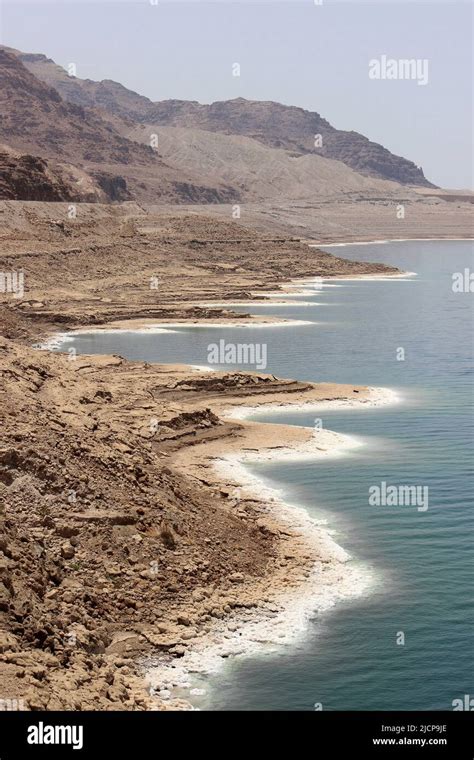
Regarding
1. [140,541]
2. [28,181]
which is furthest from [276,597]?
[28,181]

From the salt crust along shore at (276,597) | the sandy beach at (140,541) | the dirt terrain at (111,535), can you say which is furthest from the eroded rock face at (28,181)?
the salt crust along shore at (276,597)

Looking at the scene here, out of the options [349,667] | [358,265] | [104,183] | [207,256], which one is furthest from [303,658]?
[104,183]

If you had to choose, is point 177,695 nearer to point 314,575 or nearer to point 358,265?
point 314,575

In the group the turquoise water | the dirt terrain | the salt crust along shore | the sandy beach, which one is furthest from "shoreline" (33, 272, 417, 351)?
the salt crust along shore

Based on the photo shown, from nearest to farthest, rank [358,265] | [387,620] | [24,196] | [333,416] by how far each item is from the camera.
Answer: [387,620], [333,416], [24,196], [358,265]

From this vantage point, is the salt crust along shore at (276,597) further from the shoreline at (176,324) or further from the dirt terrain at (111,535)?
the shoreline at (176,324)

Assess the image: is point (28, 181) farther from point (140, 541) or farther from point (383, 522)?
point (140, 541)
